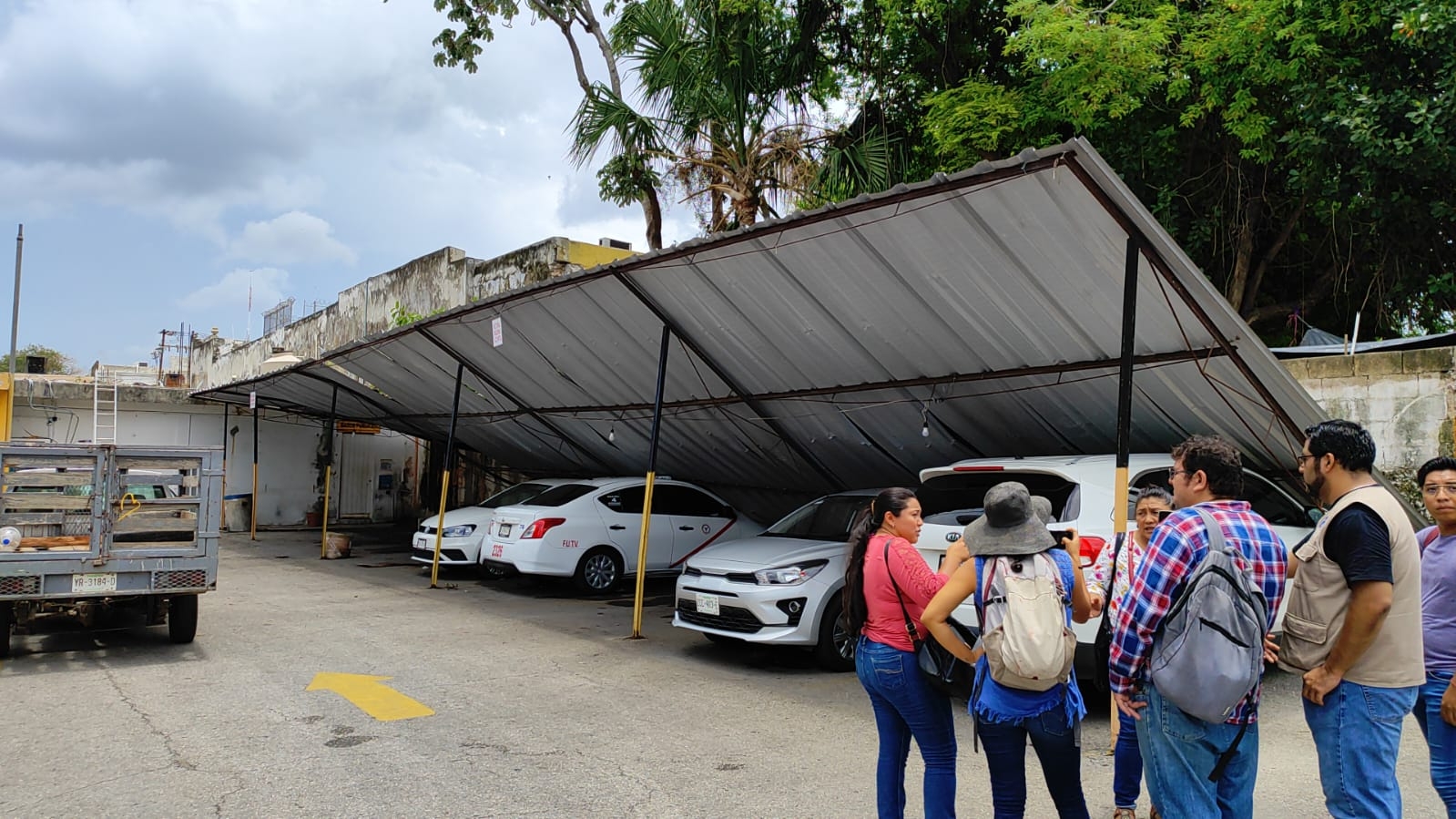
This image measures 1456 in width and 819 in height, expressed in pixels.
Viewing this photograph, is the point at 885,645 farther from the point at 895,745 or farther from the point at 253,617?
the point at 253,617

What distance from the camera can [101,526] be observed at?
792 centimetres

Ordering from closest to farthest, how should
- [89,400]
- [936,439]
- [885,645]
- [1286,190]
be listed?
[885,645] → [936,439] → [1286,190] → [89,400]

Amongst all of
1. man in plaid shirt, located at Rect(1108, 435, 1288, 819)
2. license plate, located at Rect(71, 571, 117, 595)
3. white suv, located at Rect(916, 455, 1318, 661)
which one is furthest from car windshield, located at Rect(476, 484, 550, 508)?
man in plaid shirt, located at Rect(1108, 435, 1288, 819)

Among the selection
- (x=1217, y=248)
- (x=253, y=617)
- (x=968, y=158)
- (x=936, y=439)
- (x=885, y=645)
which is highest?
(x=968, y=158)

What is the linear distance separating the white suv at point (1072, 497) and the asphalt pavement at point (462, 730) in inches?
47.7

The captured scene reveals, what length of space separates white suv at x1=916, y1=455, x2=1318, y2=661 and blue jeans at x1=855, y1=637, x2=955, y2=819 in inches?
101

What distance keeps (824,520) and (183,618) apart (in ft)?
18.9

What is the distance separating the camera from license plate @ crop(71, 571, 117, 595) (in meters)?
7.81

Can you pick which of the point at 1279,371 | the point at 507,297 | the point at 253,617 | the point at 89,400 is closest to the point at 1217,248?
the point at 1279,371

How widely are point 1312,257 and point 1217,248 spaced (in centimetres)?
162

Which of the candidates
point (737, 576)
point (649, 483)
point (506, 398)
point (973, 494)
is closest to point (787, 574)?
point (737, 576)

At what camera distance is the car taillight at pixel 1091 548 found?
20.4 feet

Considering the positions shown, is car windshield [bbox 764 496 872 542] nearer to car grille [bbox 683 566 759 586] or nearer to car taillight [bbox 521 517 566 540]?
car grille [bbox 683 566 759 586]

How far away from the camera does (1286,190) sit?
13.5 metres
